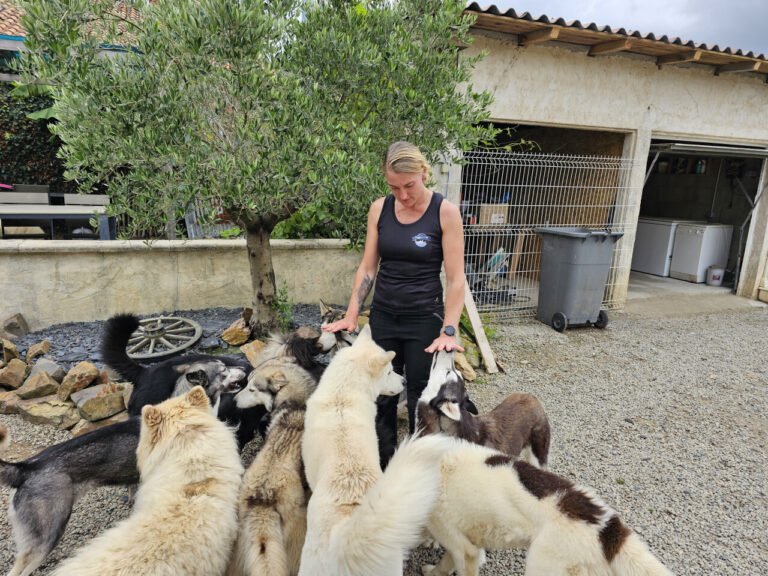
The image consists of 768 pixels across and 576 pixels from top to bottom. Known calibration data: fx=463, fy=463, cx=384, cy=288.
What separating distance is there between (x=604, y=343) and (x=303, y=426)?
544cm

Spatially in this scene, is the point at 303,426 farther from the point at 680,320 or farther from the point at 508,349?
the point at 680,320

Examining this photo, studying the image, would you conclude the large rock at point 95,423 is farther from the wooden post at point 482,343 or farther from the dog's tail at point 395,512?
the wooden post at point 482,343

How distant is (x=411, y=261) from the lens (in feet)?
9.84

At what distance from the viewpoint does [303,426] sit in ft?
9.39

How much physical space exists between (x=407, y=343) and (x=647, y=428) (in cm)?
282

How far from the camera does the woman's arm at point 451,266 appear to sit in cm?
288

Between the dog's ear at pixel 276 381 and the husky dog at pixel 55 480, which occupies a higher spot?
the dog's ear at pixel 276 381

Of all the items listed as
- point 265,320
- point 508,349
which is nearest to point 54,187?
point 265,320

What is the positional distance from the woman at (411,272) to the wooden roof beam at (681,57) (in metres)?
6.98

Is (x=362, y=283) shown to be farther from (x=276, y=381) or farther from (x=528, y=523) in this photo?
(x=528, y=523)

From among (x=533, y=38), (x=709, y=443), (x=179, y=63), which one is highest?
(x=533, y=38)

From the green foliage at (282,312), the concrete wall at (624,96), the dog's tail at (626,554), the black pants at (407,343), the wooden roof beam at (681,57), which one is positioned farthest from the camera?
the wooden roof beam at (681,57)

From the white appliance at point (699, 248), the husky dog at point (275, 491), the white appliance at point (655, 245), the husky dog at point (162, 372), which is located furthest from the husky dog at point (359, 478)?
the white appliance at point (655, 245)

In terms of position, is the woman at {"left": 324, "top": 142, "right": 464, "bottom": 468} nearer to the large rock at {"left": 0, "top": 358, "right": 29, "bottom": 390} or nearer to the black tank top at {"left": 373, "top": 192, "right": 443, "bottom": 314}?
the black tank top at {"left": 373, "top": 192, "right": 443, "bottom": 314}
